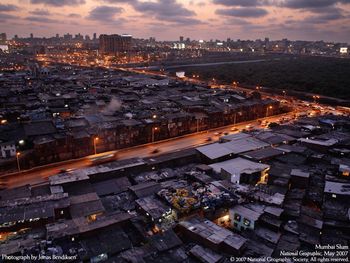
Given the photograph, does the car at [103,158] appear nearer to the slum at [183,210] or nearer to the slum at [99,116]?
the slum at [99,116]

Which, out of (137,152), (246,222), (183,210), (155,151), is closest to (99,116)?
(137,152)

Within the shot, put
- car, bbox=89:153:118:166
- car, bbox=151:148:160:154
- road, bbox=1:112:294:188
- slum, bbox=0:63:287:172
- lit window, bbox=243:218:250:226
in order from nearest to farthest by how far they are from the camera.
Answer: lit window, bbox=243:218:250:226
road, bbox=1:112:294:188
car, bbox=89:153:118:166
slum, bbox=0:63:287:172
car, bbox=151:148:160:154

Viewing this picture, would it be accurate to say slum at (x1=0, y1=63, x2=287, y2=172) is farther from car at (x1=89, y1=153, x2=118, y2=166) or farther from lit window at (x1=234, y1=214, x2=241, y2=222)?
lit window at (x1=234, y1=214, x2=241, y2=222)

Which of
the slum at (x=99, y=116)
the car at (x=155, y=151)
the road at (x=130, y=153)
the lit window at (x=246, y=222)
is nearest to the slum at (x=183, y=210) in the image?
the lit window at (x=246, y=222)

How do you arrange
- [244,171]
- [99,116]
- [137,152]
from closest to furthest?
1. [244,171]
2. [137,152]
3. [99,116]

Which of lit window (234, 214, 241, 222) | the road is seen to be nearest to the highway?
the road

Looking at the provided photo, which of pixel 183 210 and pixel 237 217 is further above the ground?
pixel 183 210

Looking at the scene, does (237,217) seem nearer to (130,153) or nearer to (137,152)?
(137,152)

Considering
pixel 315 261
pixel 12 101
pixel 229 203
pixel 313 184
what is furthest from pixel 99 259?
pixel 12 101

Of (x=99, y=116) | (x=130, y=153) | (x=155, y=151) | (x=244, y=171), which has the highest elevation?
(x=99, y=116)
